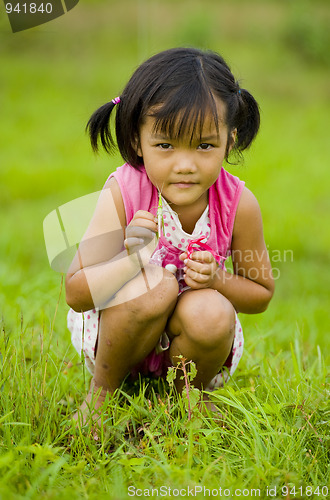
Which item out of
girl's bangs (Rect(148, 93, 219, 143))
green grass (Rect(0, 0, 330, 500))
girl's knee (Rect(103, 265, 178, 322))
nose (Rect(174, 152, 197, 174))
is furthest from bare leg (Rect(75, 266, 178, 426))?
girl's bangs (Rect(148, 93, 219, 143))

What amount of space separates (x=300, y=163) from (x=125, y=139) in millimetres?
4939

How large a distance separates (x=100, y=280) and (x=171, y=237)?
1.10 feet

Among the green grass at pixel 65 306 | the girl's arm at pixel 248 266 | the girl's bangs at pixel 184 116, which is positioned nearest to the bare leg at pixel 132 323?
the green grass at pixel 65 306

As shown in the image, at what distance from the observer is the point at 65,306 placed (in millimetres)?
3195

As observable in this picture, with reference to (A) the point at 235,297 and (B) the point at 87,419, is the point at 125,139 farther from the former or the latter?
(B) the point at 87,419

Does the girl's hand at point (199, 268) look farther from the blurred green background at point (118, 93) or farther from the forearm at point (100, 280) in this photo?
the blurred green background at point (118, 93)

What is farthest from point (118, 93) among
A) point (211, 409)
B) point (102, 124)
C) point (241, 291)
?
point (211, 409)

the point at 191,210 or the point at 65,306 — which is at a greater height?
the point at 191,210

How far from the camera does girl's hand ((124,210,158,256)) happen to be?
79.5 inches

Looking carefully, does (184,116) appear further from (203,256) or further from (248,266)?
(248,266)

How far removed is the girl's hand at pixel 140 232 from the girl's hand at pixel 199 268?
15 cm

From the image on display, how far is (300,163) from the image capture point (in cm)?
681

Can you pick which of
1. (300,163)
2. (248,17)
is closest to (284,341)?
(300,163)

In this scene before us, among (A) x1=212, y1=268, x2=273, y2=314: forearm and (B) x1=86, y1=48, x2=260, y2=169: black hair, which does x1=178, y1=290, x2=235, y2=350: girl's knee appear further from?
(B) x1=86, y1=48, x2=260, y2=169: black hair
